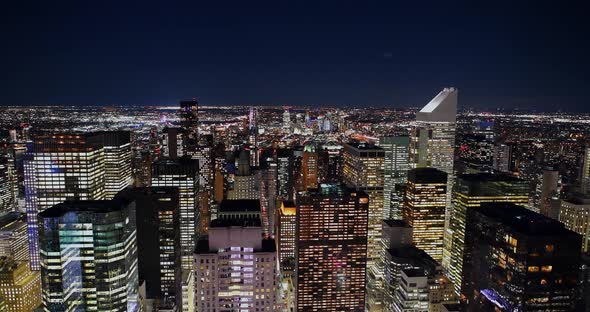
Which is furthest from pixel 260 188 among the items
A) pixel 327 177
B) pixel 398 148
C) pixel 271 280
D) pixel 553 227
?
pixel 553 227

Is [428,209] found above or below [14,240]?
above

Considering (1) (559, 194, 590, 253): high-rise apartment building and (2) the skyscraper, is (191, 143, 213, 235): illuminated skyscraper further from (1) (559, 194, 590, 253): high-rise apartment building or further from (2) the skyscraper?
(1) (559, 194, 590, 253): high-rise apartment building

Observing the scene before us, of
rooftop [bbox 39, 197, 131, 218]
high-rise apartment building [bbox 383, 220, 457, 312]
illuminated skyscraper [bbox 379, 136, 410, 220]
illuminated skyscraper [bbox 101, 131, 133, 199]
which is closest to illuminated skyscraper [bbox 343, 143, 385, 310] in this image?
illuminated skyscraper [bbox 379, 136, 410, 220]

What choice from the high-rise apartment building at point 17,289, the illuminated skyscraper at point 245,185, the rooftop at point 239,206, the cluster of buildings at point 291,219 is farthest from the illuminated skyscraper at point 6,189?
the rooftop at point 239,206

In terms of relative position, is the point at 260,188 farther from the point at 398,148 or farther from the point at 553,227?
the point at 553,227

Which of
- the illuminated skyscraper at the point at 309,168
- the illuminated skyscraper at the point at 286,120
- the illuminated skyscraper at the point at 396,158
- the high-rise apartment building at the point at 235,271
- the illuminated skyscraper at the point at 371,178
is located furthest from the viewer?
the illuminated skyscraper at the point at 286,120

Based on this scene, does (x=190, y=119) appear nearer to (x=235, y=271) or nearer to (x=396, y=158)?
(x=396, y=158)

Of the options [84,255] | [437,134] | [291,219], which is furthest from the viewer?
[437,134]

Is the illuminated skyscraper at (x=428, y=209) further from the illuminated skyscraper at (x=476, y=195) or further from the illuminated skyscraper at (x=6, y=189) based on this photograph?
the illuminated skyscraper at (x=6, y=189)

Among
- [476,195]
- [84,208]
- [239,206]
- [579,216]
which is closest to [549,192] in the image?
[579,216]
